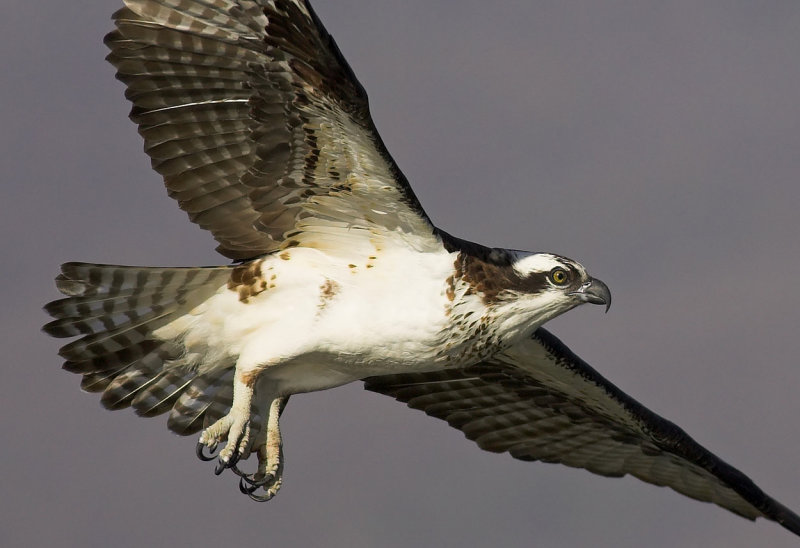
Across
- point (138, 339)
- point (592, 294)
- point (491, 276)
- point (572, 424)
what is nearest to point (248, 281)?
point (138, 339)

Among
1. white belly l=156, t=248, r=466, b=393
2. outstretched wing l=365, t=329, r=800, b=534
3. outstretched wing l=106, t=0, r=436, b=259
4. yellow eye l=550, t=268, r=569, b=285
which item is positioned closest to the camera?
outstretched wing l=106, t=0, r=436, b=259

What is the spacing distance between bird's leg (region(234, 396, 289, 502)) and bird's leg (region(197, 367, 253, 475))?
1.51ft

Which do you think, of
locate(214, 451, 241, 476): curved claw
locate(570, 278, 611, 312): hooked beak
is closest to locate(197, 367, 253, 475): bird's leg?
locate(214, 451, 241, 476): curved claw

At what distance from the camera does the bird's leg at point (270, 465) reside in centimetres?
1252

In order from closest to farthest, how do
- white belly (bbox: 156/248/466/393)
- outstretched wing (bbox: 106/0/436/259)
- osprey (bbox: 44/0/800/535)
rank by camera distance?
outstretched wing (bbox: 106/0/436/259)
osprey (bbox: 44/0/800/535)
white belly (bbox: 156/248/466/393)

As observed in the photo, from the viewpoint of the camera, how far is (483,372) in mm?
14562

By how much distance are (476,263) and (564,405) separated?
11.0 feet

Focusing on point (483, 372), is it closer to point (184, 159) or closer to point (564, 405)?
point (564, 405)

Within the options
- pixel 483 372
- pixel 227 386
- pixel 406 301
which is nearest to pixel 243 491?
pixel 227 386

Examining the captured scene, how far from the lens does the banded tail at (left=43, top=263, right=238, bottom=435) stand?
40.7 feet

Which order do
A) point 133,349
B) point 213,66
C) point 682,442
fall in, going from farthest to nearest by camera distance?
point 682,442 → point 133,349 → point 213,66

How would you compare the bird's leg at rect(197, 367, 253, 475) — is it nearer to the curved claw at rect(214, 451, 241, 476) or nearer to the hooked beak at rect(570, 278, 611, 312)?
the curved claw at rect(214, 451, 241, 476)

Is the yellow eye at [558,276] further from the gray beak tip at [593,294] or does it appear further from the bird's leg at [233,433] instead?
the bird's leg at [233,433]

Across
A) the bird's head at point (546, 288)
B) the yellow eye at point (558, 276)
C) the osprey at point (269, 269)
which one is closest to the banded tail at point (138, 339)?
the osprey at point (269, 269)
